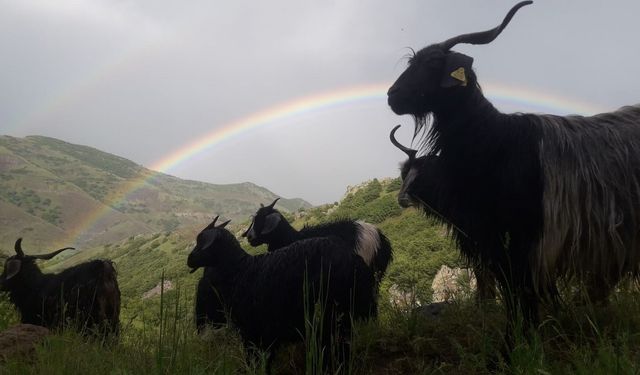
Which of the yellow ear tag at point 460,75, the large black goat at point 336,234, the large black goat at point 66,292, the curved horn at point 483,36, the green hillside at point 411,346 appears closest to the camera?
the green hillside at point 411,346

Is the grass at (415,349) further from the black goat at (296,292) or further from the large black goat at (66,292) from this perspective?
the large black goat at (66,292)

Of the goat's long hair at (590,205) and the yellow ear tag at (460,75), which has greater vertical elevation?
the yellow ear tag at (460,75)

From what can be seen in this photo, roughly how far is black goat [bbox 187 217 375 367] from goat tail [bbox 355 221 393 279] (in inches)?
147

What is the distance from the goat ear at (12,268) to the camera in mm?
7266

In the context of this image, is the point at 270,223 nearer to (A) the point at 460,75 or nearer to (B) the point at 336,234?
(B) the point at 336,234

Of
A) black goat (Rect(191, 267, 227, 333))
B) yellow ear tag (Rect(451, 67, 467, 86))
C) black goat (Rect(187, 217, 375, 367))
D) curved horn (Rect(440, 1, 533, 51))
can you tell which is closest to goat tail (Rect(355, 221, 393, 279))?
black goat (Rect(191, 267, 227, 333))

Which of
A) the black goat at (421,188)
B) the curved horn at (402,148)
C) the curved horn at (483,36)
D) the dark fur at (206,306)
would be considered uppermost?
the curved horn at (483,36)

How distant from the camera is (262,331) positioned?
13.5 feet

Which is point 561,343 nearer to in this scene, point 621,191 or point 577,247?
point 577,247

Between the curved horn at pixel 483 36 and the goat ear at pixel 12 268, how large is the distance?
687 cm

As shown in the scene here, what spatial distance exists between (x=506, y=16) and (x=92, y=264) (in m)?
6.25

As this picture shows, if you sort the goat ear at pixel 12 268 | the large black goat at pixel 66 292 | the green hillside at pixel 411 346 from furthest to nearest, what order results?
1. the goat ear at pixel 12 268
2. the large black goat at pixel 66 292
3. the green hillside at pixel 411 346

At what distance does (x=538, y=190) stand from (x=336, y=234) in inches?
199

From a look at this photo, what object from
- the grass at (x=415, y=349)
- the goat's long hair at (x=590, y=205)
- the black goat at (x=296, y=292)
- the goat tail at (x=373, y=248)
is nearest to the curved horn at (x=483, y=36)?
the goat's long hair at (x=590, y=205)
